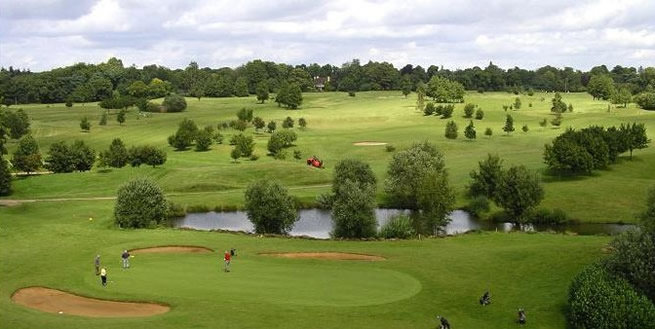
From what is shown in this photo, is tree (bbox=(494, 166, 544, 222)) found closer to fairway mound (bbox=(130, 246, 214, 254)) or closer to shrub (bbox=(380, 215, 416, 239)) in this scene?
shrub (bbox=(380, 215, 416, 239))

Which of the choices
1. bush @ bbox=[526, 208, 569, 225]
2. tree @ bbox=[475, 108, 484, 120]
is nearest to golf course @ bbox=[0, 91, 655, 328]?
bush @ bbox=[526, 208, 569, 225]

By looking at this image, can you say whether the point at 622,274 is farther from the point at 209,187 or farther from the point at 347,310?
the point at 209,187

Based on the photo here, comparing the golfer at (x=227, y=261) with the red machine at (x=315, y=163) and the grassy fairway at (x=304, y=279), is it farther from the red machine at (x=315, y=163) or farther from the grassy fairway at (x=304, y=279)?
the red machine at (x=315, y=163)

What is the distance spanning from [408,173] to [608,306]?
5413cm

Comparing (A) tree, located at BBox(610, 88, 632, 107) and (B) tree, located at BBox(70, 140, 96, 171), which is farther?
(A) tree, located at BBox(610, 88, 632, 107)

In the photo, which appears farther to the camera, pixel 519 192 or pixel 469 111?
pixel 469 111

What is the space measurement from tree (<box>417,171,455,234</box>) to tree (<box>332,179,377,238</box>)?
8.16 meters

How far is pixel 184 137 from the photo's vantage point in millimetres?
136625

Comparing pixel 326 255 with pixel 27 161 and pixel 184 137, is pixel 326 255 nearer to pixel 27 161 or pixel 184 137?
pixel 27 161

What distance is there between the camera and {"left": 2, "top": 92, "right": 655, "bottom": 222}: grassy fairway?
9581 cm

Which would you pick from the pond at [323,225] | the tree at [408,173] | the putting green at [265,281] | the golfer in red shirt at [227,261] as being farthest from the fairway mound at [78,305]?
the tree at [408,173]

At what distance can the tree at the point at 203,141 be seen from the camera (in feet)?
443

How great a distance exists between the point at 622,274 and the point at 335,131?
11865cm

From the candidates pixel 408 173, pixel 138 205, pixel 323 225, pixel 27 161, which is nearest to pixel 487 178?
pixel 408 173
